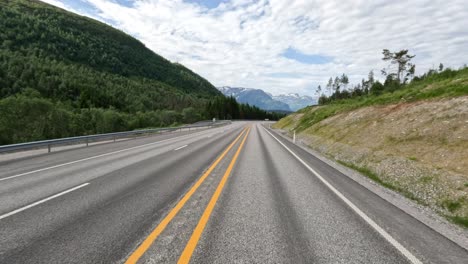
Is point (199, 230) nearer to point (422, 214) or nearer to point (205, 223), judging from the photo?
point (205, 223)

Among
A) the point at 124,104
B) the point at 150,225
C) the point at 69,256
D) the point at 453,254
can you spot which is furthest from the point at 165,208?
the point at 124,104

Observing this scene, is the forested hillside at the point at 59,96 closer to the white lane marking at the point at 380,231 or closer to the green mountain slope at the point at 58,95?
the green mountain slope at the point at 58,95

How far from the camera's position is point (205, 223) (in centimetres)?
472

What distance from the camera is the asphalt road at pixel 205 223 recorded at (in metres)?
3.70

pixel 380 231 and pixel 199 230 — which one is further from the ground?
pixel 199 230

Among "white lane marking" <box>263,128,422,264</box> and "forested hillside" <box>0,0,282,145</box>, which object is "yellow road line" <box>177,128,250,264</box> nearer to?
"white lane marking" <box>263,128,422,264</box>

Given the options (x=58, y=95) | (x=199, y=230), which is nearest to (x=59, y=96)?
(x=58, y=95)

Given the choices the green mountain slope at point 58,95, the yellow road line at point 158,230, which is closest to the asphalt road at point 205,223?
the yellow road line at point 158,230

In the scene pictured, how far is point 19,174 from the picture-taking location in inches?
356

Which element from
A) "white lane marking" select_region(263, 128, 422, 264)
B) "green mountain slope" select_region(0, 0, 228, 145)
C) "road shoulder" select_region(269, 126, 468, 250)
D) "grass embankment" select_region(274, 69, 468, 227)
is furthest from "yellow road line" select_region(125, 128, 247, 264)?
"green mountain slope" select_region(0, 0, 228, 145)

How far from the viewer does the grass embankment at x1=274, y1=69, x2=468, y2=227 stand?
6914 mm

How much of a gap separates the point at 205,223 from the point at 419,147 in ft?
33.6

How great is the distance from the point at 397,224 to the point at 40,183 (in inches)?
387

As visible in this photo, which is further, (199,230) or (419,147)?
(419,147)
